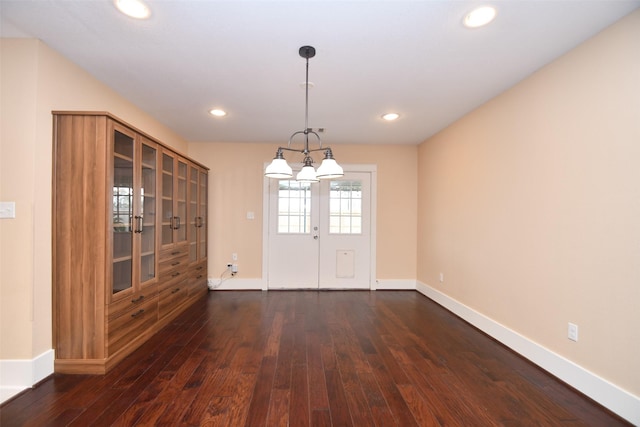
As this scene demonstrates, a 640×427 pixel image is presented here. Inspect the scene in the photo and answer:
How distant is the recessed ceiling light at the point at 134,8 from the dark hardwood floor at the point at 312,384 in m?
2.39

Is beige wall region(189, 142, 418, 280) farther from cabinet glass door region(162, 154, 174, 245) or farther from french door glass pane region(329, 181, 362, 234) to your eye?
cabinet glass door region(162, 154, 174, 245)

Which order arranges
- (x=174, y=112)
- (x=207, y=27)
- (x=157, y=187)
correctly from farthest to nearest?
(x=174, y=112) < (x=157, y=187) < (x=207, y=27)

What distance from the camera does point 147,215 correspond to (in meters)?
2.87

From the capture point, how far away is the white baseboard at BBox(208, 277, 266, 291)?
474cm

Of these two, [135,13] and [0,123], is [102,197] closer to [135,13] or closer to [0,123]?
[0,123]

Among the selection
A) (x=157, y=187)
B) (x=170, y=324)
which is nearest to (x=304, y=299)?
(x=170, y=324)

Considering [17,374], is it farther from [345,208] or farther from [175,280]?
[345,208]

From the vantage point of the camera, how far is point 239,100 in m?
3.08

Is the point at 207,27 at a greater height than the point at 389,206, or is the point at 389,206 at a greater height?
the point at 207,27

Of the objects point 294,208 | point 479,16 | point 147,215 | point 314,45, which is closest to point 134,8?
point 314,45

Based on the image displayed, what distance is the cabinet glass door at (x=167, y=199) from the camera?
3.21m

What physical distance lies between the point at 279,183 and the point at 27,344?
133 inches

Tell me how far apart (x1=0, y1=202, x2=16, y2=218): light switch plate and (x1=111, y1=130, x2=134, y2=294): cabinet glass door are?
56 centimetres

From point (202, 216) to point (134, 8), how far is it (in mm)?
3013
